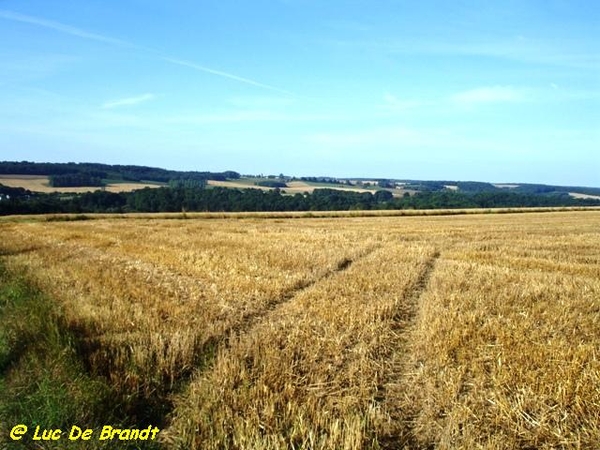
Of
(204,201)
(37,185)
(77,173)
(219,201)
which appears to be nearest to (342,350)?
(204,201)

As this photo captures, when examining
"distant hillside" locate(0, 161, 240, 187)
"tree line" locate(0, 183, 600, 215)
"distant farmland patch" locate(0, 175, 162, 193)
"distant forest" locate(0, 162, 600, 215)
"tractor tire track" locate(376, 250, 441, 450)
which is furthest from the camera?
"distant hillside" locate(0, 161, 240, 187)

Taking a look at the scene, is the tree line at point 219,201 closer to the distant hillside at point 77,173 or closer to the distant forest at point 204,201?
Result: the distant forest at point 204,201

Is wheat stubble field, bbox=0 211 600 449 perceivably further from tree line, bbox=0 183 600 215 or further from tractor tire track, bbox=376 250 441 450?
tree line, bbox=0 183 600 215

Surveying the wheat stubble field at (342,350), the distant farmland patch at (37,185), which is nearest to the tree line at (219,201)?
the distant farmland patch at (37,185)

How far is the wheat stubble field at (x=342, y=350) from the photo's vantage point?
4.34 meters

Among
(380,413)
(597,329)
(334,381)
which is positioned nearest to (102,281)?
(334,381)

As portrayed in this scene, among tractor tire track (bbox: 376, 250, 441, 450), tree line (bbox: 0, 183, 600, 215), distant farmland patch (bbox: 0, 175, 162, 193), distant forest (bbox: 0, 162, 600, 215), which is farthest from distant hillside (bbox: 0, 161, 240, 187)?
tractor tire track (bbox: 376, 250, 441, 450)

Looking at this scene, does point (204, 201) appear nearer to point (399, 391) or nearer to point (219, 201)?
point (219, 201)

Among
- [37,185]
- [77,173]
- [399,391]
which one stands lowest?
[399,391]

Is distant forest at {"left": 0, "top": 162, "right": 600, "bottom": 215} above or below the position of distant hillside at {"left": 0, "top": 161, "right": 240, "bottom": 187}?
below

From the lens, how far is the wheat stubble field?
434 cm

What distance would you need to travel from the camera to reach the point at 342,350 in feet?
20.7

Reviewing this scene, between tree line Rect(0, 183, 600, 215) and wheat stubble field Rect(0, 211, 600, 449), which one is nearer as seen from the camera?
wheat stubble field Rect(0, 211, 600, 449)

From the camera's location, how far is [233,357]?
5.69 metres
